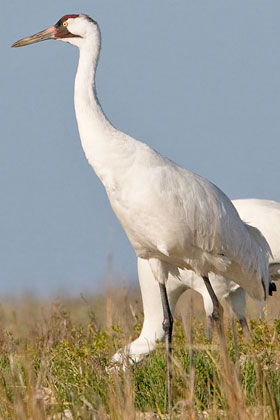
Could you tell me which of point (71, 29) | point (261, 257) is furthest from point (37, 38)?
point (261, 257)

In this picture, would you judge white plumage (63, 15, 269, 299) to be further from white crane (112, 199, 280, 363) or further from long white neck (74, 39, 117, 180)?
white crane (112, 199, 280, 363)

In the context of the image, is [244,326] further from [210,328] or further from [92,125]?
[92,125]

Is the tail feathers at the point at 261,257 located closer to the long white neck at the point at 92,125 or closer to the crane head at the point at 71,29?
the long white neck at the point at 92,125

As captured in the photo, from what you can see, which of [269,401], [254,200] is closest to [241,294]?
[254,200]

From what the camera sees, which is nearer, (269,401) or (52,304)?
(269,401)

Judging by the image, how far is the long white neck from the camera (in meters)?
5.61

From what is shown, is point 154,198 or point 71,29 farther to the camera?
point 71,29

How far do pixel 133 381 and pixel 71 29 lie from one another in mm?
2560

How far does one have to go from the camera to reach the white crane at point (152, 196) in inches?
221

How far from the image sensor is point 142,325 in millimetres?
8703

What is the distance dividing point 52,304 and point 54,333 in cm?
64

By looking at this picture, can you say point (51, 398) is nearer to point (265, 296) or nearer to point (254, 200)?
point (265, 296)

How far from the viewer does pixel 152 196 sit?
18.4 feet

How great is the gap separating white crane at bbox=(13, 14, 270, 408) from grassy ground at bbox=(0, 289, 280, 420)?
0.24m
